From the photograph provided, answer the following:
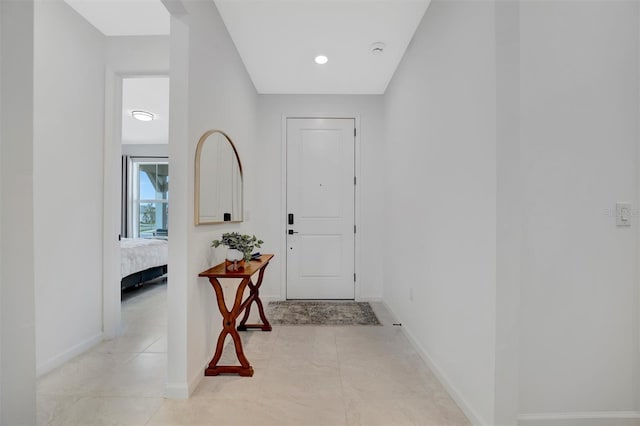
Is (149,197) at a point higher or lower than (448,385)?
higher

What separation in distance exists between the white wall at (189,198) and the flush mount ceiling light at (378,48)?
4.41ft

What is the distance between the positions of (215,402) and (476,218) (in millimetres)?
1757

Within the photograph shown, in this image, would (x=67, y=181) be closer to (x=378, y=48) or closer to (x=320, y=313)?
(x=320, y=313)

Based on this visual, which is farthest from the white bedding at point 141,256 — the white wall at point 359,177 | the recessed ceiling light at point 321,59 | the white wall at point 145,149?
the recessed ceiling light at point 321,59

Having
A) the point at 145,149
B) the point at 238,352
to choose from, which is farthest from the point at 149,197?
the point at 238,352

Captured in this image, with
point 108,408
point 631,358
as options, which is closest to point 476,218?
point 631,358

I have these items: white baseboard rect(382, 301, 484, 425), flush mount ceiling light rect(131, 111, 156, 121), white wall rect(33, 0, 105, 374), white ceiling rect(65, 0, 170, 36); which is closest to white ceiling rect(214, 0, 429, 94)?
white ceiling rect(65, 0, 170, 36)

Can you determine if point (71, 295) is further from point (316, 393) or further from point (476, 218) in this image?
point (476, 218)

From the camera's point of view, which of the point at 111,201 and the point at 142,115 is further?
the point at 142,115

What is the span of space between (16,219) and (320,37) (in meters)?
2.54

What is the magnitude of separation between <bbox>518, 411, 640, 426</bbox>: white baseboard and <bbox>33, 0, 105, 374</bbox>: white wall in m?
2.89

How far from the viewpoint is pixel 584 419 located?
58.2 inches

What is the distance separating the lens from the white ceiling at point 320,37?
2283 millimetres

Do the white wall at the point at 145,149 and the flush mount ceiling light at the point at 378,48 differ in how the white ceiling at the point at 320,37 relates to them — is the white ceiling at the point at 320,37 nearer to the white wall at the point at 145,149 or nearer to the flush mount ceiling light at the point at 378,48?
the flush mount ceiling light at the point at 378,48
